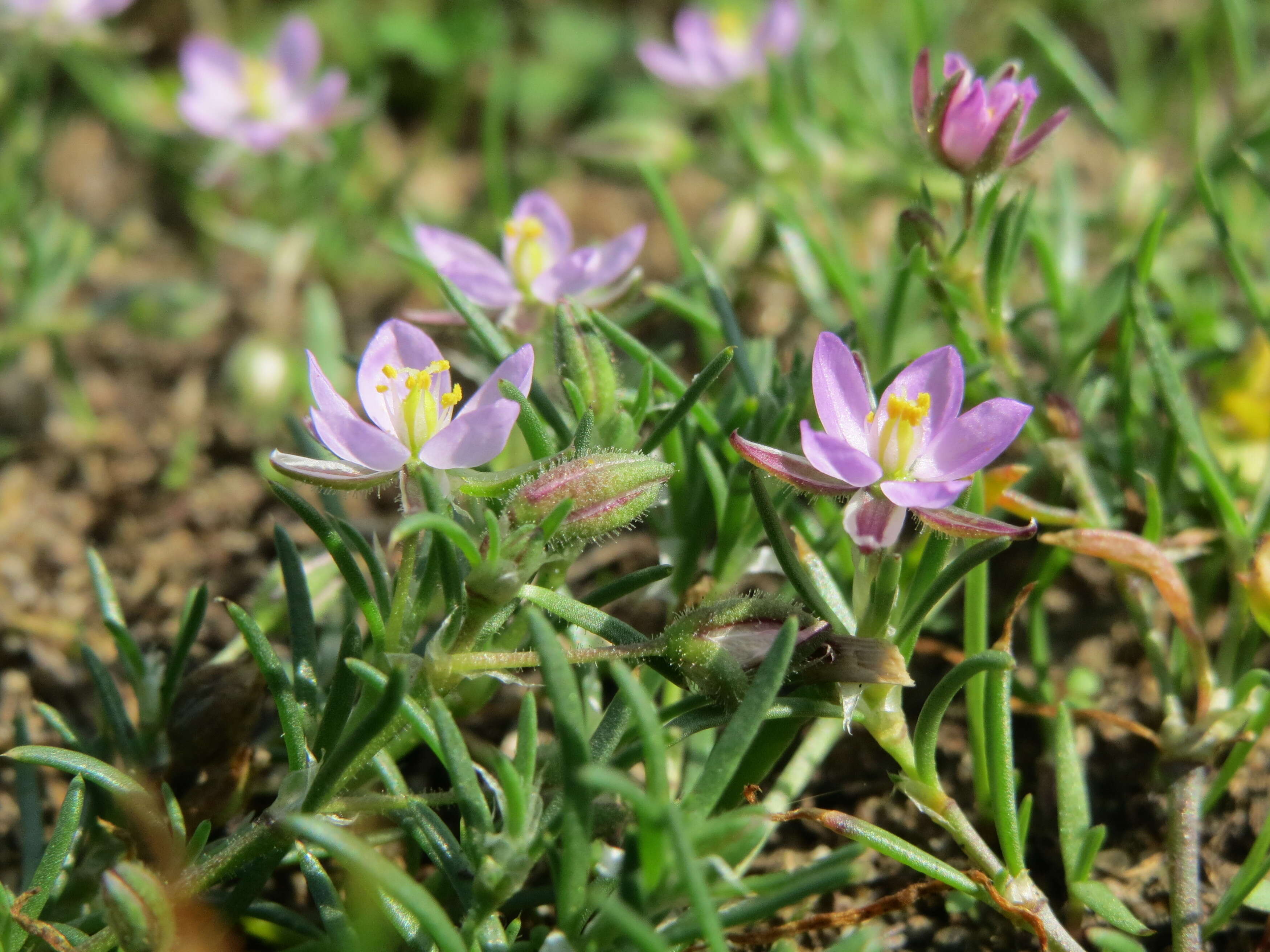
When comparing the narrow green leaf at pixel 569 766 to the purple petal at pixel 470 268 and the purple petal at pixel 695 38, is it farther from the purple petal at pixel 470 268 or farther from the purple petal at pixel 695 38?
the purple petal at pixel 695 38

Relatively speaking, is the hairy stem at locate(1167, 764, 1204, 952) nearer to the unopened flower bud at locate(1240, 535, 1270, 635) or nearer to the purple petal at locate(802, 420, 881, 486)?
the unopened flower bud at locate(1240, 535, 1270, 635)

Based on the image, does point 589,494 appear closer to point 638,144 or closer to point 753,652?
point 753,652

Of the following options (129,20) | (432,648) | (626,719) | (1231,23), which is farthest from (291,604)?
(129,20)

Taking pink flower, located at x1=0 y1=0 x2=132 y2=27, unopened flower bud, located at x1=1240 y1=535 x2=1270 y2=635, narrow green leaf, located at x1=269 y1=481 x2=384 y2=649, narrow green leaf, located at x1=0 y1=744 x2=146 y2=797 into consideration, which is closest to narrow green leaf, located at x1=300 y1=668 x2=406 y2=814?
narrow green leaf, located at x1=269 y1=481 x2=384 y2=649

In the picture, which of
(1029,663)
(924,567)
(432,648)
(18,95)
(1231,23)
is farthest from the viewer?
(18,95)

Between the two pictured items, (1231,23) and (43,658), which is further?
(1231,23)

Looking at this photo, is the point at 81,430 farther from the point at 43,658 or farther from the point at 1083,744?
the point at 1083,744

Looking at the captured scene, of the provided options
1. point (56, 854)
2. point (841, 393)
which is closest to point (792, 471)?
point (841, 393)
